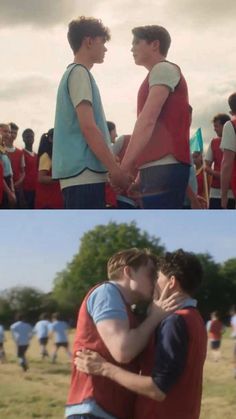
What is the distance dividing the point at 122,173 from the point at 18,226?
0.53 meters

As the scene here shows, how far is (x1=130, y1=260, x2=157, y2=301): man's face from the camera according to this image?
3797mm

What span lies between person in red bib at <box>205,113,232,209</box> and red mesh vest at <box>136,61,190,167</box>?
0.50 meters

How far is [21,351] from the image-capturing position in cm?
421

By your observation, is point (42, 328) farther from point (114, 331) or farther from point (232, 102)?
point (232, 102)

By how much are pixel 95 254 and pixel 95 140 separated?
1.68ft

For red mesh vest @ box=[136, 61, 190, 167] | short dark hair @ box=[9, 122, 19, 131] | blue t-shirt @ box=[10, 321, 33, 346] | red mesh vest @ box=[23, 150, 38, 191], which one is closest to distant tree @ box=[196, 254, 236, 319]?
red mesh vest @ box=[136, 61, 190, 167]

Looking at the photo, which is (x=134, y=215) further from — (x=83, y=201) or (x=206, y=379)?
(x=206, y=379)

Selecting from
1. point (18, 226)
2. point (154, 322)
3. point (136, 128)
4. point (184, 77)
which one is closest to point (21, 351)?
point (18, 226)

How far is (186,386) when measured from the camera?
368 centimetres

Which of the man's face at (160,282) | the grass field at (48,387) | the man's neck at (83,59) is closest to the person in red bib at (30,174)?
the man's neck at (83,59)

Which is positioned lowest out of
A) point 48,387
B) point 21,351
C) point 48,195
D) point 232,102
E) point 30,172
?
point 48,387

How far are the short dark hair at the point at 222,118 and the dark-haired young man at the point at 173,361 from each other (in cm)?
138

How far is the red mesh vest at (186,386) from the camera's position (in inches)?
143

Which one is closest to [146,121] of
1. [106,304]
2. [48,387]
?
[106,304]
